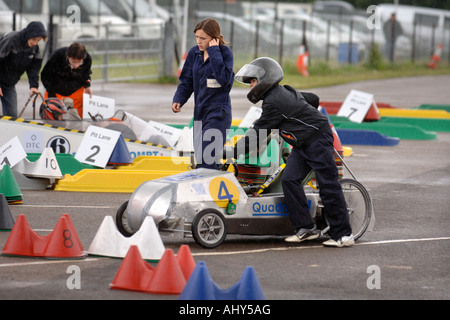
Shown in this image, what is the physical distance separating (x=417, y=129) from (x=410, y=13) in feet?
127

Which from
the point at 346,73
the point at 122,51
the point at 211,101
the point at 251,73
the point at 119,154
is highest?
the point at 251,73

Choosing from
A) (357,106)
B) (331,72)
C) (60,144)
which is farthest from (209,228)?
(331,72)

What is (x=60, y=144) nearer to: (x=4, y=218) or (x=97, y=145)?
(x=97, y=145)

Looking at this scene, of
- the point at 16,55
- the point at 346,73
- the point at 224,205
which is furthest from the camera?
the point at 346,73

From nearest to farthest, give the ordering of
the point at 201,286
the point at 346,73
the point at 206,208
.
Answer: the point at 201,286 < the point at 206,208 < the point at 346,73

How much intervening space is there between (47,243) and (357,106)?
13.6m

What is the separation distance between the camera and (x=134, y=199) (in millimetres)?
8648

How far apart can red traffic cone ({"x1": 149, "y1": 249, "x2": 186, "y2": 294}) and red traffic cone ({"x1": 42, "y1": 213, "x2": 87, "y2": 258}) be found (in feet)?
4.44

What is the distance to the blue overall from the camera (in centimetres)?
980

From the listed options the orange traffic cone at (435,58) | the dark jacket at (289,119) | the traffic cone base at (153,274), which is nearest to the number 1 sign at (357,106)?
the dark jacket at (289,119)

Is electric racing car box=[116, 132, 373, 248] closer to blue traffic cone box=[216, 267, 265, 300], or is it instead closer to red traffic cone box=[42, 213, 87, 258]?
red traffic cone box=[42, 213, 87, 258]

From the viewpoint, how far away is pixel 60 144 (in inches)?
543

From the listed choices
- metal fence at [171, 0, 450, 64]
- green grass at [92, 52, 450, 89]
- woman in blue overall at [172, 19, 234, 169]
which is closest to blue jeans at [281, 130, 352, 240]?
woman in blue overall at [172, 19, 234, 169]
